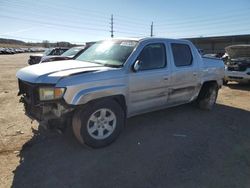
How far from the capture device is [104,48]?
510 cm

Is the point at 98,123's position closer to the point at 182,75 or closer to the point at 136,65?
the point at 136,65

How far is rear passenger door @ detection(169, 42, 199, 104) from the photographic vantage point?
535 centimetres

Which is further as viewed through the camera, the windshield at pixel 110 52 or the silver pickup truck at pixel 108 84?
the windshield at pixel 110 52

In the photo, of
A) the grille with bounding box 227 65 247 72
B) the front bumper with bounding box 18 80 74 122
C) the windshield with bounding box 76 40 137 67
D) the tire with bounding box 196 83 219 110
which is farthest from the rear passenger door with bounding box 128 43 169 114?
the grille with bounding box 227 65 247 72

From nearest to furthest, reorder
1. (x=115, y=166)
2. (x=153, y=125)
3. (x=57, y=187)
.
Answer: (x=57, y=187) → (x=115, y=166) → (x=153, y=125)

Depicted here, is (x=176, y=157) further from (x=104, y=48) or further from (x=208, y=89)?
(x=208, y=89)

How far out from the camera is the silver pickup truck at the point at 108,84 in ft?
12.3

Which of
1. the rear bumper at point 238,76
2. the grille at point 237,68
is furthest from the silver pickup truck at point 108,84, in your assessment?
the grille at point 237,68

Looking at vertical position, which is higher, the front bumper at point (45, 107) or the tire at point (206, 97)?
the front bumper at point (45, 107)

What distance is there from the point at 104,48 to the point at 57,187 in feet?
9.57

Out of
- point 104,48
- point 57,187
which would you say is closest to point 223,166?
point 57,187

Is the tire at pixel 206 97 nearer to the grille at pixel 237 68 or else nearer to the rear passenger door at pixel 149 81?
the rear passenger door at pixel 149 81

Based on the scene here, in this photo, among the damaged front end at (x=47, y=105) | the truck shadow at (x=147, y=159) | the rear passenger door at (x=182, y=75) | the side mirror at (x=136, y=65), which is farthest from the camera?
the rear passenger door at (x=182, y=75)

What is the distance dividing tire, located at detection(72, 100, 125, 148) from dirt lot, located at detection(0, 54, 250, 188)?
0.18 m
